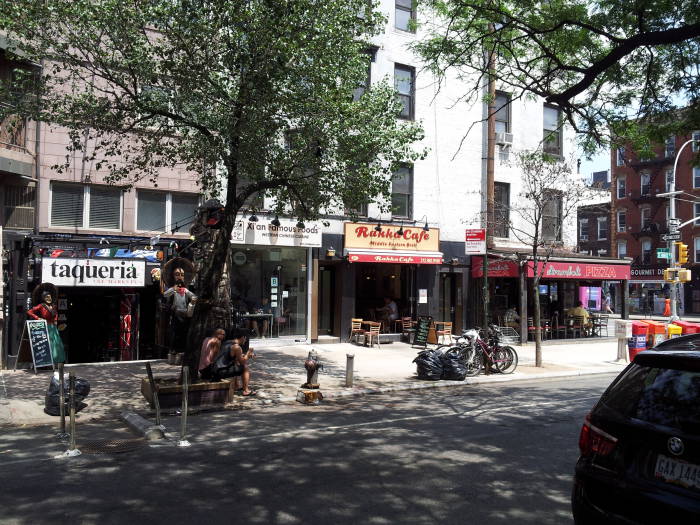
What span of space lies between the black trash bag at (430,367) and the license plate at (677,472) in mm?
9340

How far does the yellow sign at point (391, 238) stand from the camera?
18.7m

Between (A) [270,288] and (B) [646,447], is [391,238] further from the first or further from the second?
(B) [646,447]

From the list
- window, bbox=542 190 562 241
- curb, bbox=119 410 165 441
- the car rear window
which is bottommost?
curb, bbox=119 410 165 441

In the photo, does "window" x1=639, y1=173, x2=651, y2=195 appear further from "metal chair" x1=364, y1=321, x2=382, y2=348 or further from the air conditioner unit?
"metal chair" x1=364, y1=321, x2=382, y2=348

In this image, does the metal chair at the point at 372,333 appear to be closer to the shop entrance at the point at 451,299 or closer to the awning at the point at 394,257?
the awning at the point at 394,257

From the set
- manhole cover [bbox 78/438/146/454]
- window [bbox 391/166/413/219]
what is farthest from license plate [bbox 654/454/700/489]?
window [bbox 391/166/413/219]

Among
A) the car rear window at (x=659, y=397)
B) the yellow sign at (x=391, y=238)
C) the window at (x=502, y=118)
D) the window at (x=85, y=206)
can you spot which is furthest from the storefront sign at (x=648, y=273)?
the car rear window at (x=659, y=397)

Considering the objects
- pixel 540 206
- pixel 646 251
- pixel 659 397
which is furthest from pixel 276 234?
pixel 646 251

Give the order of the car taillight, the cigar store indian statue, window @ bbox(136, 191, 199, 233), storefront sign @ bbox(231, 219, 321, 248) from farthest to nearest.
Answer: storefront sign @ bbox(231, 219, 321, 248), window @ bbox(136, 191, 199, 233), the cigar store indian statue, the car taillight

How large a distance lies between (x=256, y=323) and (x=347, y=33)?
9.75 m

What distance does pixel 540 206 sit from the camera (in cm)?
1584

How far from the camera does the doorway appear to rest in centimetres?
1933

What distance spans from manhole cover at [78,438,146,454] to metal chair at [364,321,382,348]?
11022 millimetres

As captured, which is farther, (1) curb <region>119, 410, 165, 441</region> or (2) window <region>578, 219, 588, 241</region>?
(2) window <region>578, 219, 588, 241</region>
